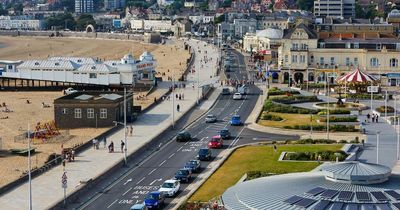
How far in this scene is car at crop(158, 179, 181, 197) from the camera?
44688 mm

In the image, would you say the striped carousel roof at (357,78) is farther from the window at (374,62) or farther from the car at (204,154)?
the car at (204,154)

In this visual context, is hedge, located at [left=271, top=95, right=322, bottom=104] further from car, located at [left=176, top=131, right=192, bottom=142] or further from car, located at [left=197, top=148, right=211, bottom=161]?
car, located at [left=197, top=148, right=211, bottom=161]

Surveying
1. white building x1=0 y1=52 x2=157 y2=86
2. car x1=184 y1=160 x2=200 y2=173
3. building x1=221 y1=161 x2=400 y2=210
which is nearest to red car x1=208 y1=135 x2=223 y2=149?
car x1=184 y1=160 x2=200 y2=173

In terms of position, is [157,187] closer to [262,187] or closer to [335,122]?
[262,187]

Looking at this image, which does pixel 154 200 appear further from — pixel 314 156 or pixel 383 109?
pixel 383 109

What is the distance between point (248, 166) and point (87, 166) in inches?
409

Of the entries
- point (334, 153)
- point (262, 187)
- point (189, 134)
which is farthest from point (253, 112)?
point (262, 187)

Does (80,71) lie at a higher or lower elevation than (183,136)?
higher

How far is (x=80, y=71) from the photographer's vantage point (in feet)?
345

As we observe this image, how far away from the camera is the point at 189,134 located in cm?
6575

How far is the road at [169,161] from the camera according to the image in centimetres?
4481

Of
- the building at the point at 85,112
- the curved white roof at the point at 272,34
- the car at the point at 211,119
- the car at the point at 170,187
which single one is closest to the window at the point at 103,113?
the building at the point at 85,112

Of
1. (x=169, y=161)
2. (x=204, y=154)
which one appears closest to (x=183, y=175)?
Result: (x=204, y=154)

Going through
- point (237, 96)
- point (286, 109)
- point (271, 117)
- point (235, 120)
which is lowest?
point (235, 120)
